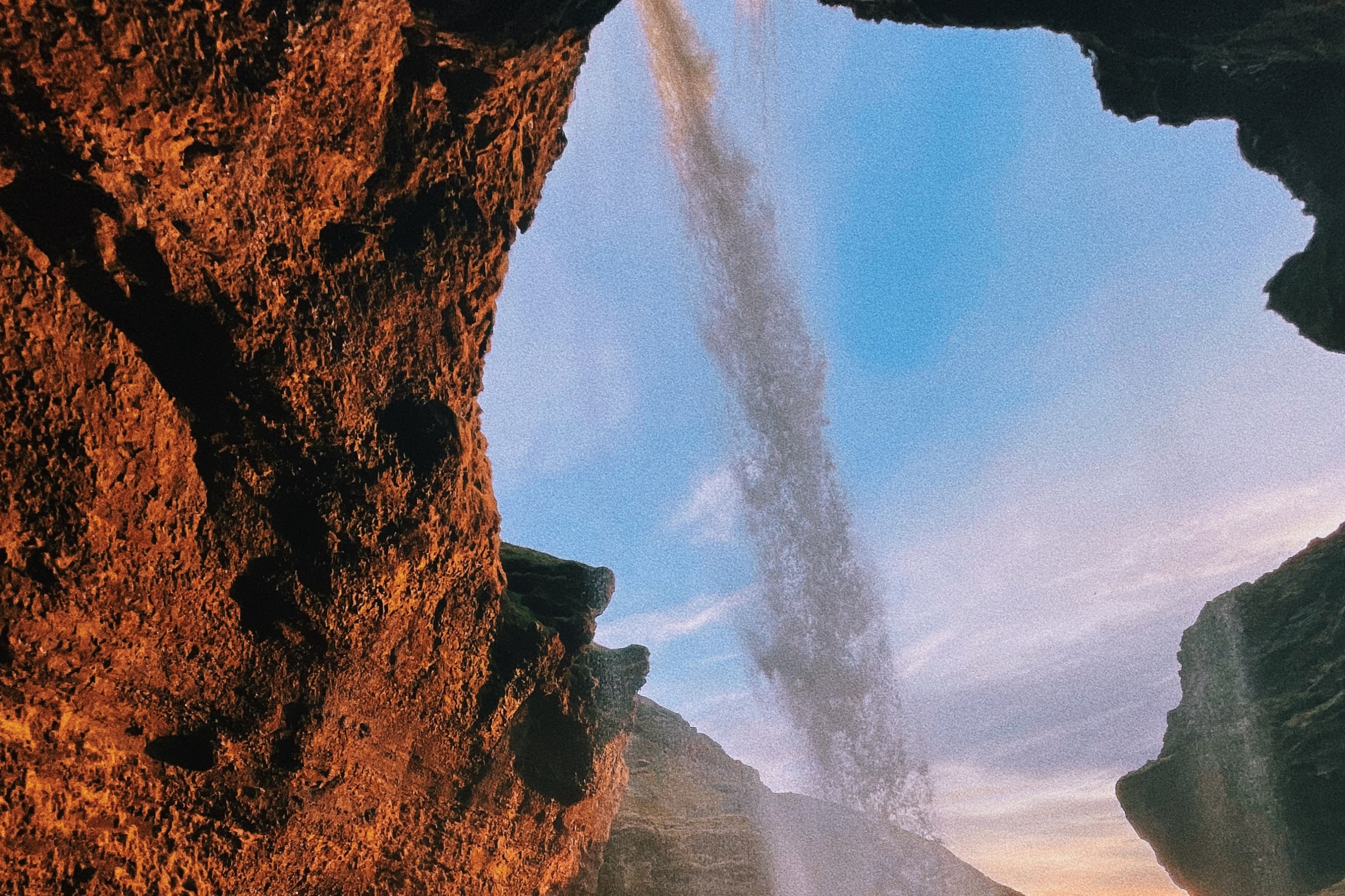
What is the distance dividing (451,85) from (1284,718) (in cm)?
2416

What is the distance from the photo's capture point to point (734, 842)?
30750 mm

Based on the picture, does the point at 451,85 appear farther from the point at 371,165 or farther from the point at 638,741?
the point at 638,741

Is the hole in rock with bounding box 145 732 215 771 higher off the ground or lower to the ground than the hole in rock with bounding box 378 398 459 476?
lower

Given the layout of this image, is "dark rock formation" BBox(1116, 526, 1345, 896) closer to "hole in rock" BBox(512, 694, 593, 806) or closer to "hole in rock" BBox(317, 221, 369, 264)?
"hole in rock" BBox(512, 694, 593, 806)

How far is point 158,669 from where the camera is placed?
770 centimetres

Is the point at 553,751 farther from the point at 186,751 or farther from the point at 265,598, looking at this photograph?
the point at 265,598

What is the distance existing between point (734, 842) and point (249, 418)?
3172cm

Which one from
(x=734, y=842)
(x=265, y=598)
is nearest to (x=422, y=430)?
(x=265, y=598)

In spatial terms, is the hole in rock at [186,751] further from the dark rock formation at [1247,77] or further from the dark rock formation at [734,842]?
the dark rock formation at [1247,77]

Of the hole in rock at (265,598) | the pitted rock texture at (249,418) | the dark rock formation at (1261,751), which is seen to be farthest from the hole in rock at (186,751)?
the dark rock formation at (1261,751)

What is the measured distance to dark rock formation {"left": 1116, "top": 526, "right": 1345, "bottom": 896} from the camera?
15633 millimetres

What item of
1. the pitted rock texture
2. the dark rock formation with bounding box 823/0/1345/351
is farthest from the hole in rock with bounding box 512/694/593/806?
the dark rock formation with bounding box 823/0/1345/351

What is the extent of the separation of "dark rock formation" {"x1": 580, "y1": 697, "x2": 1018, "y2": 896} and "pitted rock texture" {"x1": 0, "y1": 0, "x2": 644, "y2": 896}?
48.0 feet

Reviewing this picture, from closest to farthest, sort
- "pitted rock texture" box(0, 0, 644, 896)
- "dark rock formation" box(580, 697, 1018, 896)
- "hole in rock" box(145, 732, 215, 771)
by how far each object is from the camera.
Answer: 1. "pitted rock texture" box(0, 0, 644, 896)
2. "hole in rock" box(145, 732, 215, 771)
3. "dark rock formation" box(580, 697, 1018, 896)
